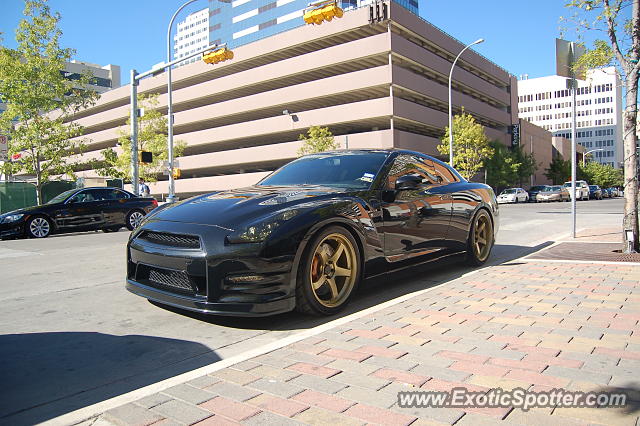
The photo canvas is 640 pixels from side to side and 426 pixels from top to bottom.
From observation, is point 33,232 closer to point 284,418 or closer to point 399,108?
point 284,418

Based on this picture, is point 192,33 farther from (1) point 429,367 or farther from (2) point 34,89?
(1) point 429,367

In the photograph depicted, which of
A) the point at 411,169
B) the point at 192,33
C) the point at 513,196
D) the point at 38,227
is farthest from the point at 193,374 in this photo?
the point at 192,33

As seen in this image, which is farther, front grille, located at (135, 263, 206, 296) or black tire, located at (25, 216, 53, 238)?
black tire, located at (25, 216, 53, 238)

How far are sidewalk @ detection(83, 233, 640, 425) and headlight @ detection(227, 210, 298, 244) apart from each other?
0.81 metres

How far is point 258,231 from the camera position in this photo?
10.9 ft

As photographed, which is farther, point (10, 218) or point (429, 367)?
point (10, 218)

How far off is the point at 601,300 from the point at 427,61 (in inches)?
1594

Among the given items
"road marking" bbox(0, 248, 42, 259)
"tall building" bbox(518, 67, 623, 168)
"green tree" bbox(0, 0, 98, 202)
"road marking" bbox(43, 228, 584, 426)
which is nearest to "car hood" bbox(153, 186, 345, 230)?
"road marking" bbox(43, 228, 584, 426)

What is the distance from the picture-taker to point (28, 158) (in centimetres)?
2153

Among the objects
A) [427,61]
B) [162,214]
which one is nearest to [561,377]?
[162,214]

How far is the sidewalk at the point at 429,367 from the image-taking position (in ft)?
6.67

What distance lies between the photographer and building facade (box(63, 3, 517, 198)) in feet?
124

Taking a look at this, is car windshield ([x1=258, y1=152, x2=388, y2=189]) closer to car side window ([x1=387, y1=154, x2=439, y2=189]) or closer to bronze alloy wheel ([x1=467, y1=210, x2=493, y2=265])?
car side window ([x1=387, y1=154, x2=439, y2=189])

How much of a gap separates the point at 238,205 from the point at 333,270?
94 cm
